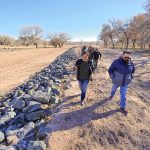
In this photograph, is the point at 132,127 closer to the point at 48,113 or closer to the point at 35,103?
the point at 48,113

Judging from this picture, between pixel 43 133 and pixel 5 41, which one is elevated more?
pixel 43 133

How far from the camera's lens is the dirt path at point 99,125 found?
724 cm

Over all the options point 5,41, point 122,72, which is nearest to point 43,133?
point 122,72

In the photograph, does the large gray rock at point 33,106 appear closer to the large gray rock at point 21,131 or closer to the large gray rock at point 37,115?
the large gray rock at point 37,115

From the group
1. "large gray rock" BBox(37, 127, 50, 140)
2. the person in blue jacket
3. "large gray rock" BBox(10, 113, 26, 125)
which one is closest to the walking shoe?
the person in blue jacket

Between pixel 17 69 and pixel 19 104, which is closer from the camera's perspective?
pixel 19 104

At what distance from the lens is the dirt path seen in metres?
7.24

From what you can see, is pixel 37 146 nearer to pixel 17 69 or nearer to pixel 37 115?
pixel 37 115

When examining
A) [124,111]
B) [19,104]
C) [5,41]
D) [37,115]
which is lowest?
[5,41]

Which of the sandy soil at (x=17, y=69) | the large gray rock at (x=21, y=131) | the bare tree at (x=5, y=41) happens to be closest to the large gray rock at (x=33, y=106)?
the large gray rock at (x=21, y=131)

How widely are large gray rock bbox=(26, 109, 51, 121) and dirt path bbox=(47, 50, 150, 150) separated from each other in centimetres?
35

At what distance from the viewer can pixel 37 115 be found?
9352 millimetres

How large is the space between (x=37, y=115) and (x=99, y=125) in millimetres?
2233

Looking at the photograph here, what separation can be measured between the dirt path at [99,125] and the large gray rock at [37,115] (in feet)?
1.13
